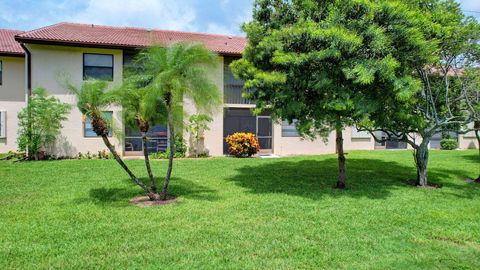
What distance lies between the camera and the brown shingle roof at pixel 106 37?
15787 mm

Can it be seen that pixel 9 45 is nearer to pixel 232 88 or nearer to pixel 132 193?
pixel 232 88

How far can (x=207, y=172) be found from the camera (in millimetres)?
12820

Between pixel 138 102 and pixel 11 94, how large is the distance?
14.3m

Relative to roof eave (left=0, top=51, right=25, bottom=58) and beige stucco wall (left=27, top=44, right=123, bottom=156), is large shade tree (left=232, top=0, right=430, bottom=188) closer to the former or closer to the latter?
beige stucco wall (left=27, top=44, right=123, bottom=156)

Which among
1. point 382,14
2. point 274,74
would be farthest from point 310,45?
point 382,14

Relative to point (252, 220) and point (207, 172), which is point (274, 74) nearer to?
point (252, 220)

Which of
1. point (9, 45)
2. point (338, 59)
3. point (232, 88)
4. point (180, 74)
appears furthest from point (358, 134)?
point (9, 45)

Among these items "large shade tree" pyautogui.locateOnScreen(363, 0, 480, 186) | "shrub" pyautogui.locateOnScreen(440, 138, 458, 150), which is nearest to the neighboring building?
"large shade tree" pyautogui.locateOnScreen(363, 0, 480, 186)

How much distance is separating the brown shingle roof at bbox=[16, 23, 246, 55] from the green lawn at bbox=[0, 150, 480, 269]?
6.65 m

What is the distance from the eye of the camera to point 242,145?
17750 millimetres

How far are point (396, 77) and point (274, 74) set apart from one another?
2982mm

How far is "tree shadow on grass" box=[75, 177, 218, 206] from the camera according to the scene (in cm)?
839

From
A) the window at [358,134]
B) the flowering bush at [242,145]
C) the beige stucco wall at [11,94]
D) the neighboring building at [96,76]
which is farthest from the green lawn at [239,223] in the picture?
the window at [358,134]

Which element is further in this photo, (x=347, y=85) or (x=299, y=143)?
(x=299, y=143)
